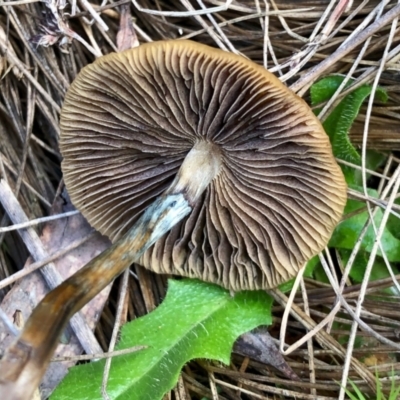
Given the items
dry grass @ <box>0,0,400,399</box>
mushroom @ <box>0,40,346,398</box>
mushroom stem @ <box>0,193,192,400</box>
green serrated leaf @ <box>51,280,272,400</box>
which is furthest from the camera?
dry grass @ <box>0,0,400,399</box>

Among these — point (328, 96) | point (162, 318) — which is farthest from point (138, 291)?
point (328, 96)

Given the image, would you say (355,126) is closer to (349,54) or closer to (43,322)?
(349,54)

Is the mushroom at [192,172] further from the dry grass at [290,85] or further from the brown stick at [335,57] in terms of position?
the brown stick at [335,57]

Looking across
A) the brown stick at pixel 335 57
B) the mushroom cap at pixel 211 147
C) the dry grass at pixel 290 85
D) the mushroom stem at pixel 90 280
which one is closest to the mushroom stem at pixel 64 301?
the mushroom stem at pixel 90 280

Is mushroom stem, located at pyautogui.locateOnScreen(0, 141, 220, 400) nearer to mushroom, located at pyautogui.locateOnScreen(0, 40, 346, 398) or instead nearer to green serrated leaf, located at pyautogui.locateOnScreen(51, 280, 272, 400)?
mushroom, located at pyautogui.locateOnScreen(0, 40, 346, 398)

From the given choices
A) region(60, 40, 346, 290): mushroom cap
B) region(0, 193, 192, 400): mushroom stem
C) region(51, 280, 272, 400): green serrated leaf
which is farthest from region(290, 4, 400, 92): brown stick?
region(51, 280, 272, 400): green serrated leaf

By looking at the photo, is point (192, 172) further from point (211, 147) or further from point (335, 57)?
point (335, 57)
